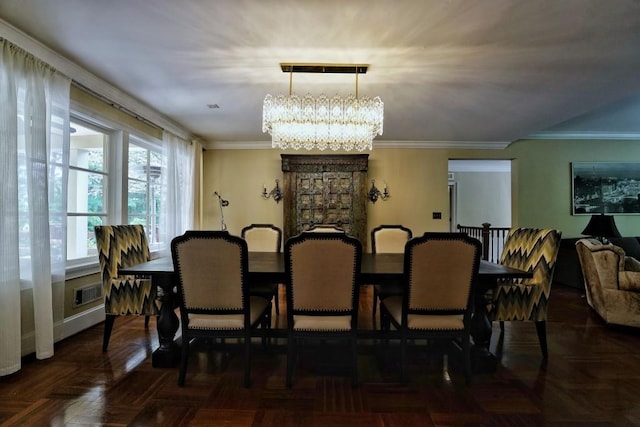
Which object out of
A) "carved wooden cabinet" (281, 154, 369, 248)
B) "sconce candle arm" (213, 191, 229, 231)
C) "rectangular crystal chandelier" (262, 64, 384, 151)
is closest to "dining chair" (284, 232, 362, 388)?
"rectangular crystal chandelier" (262, 64, 384, 151)

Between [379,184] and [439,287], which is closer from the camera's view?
[439,287]

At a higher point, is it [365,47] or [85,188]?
[365,47]

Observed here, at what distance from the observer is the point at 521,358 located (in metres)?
2.31

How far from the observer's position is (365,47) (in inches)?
86.1

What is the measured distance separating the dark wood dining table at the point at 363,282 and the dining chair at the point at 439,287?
15 centimetres

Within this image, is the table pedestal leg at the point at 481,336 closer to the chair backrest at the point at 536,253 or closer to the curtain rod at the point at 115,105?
the chair backrest at the point at 536,253

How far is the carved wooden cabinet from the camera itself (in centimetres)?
476

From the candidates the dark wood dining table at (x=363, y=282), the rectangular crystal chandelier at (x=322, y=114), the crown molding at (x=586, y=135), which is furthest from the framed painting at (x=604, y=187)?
the rectangular crystal chandelier at (x=322, y=114)

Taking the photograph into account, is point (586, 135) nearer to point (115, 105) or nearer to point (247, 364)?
point (247, 364)

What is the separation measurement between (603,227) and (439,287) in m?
3.56

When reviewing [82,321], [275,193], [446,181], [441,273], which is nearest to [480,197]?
[446,181]

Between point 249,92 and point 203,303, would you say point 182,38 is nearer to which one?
point 249,92

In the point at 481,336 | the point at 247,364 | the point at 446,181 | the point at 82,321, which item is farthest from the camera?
the point at 446,181

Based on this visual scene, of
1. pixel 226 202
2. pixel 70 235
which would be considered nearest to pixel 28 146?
pixel 70 235
